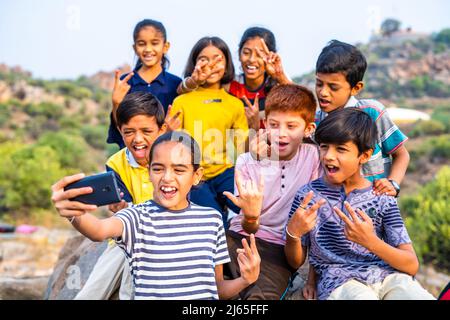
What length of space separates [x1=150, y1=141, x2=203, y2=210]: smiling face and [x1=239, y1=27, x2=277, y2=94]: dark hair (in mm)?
1925

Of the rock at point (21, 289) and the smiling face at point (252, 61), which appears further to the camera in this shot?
the rock at point (21, 289)

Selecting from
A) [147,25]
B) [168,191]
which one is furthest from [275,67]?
[168,191]

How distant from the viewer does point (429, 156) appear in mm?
28219

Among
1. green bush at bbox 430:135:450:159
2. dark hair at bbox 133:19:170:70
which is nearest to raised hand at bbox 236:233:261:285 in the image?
dark hair at bbox 133:19:170:70

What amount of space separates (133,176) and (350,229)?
1.64m

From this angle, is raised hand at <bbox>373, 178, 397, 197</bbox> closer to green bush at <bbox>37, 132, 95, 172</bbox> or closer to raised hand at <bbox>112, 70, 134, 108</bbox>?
raised hand at <bbox>112, 70, 134, 108</bbox>

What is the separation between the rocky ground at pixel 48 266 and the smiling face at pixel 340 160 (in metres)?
0.91

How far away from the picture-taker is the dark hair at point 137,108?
3.83m

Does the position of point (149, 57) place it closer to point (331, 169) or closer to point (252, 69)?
point (252, 69)

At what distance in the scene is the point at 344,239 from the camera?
320 cm

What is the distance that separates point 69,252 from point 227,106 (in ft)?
9.45

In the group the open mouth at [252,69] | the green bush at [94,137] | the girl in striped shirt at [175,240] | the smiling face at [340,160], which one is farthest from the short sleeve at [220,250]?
the green bush at [94,137]

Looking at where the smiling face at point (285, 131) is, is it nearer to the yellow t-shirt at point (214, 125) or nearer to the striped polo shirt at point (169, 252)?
the yellow t-shirt at point (214, 125)

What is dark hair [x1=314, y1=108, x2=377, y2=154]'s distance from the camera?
126 inches
